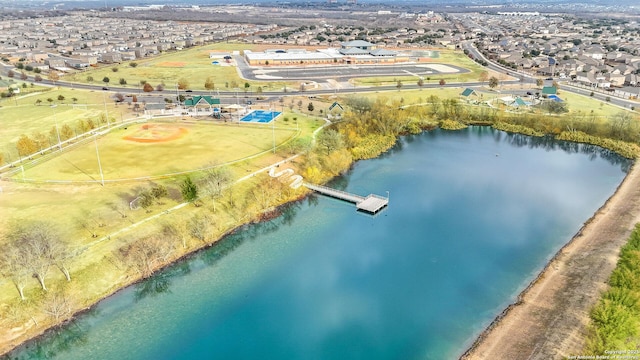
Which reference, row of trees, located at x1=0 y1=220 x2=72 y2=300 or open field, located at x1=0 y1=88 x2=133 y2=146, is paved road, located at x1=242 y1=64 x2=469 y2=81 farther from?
row of trees, located at x1=0 y1=220 x2=72 y2=300

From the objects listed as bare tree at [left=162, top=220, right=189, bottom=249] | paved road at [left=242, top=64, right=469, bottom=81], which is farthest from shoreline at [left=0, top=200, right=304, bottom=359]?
paved road at [left=242, top=64, right=469, bottom=81]

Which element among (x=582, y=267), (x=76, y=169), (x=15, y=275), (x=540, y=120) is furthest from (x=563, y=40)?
(x=15, y=275)

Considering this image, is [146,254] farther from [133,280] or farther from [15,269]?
[15,269]

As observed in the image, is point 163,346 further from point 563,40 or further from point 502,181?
point 563,40

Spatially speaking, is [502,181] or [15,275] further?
[502,181]

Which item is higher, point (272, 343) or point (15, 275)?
point (15, 275)

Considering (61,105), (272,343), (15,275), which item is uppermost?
(61,105)

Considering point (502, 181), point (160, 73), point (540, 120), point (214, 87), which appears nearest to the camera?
point (502, 181)
